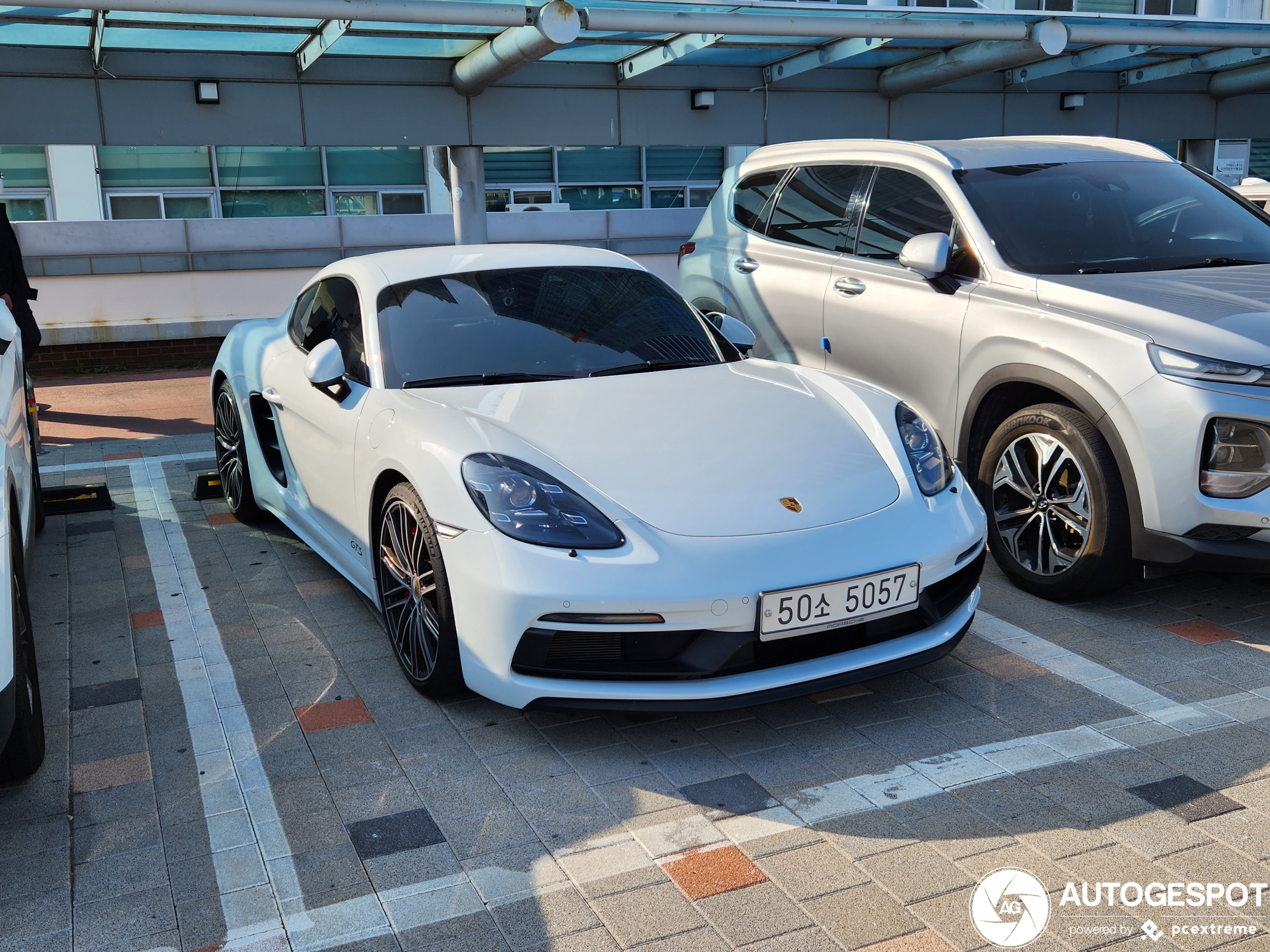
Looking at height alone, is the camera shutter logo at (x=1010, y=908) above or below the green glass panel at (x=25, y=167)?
below

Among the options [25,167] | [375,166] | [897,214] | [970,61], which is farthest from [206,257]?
[897,214]

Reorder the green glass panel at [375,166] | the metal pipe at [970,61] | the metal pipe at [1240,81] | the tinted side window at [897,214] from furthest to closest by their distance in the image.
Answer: the green glass panel at [375,166]
the metal pipe at [1240,81]
the metal pipe at [970,61]
the tinted side window at [897,214]

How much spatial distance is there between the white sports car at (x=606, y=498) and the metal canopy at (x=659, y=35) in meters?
6.27

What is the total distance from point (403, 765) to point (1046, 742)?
186 cm

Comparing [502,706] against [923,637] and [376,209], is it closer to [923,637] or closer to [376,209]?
[923,637]

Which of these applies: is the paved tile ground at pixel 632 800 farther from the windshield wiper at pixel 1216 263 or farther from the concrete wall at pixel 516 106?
the concrete wall at pixel 516 106

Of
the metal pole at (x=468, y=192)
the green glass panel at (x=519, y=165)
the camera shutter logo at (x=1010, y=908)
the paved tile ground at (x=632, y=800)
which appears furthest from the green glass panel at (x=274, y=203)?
the camera shutter logo at (x=1010, y=908)

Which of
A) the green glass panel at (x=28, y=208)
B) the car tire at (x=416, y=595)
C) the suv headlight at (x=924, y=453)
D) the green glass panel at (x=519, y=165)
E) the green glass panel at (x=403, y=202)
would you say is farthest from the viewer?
the green glass panel at (x=519, y=165)

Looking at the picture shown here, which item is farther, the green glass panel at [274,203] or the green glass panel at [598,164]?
the green glass panel at [598,164]

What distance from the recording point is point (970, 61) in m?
13.1

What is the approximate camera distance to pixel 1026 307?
453 cm

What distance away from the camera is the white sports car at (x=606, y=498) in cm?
312

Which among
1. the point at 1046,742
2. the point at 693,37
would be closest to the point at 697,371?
the point at 1046,742

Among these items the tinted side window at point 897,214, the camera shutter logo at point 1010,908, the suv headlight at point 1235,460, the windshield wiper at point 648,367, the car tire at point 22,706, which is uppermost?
the tinted side window at point 897,214
